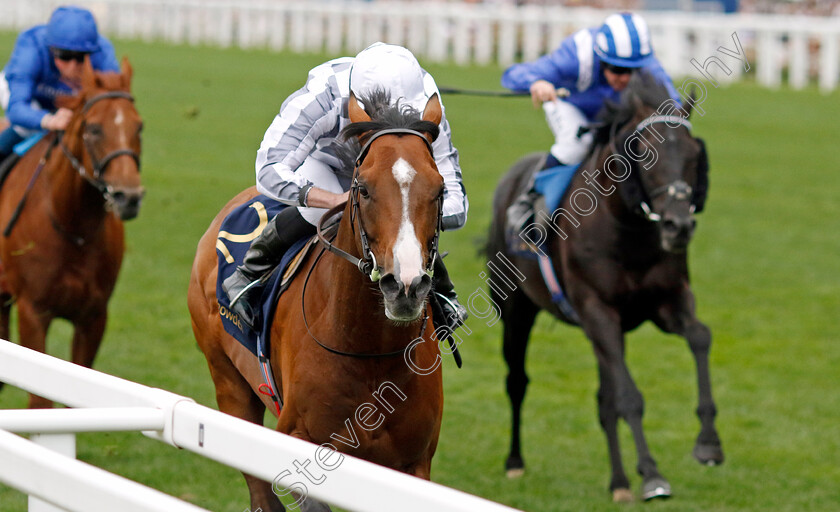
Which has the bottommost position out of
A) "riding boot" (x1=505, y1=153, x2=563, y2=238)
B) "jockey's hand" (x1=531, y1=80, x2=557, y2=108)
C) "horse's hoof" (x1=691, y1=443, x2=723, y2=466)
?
"horse's hoof" (x1=691, y1=443, x2=723, y2=466)

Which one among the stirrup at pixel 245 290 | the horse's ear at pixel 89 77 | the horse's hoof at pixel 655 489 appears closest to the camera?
the stirrup at pixel 245 290

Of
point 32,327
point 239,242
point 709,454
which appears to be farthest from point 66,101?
point 709,454

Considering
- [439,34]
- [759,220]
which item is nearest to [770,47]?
[439,34]

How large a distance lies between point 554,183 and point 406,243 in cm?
333

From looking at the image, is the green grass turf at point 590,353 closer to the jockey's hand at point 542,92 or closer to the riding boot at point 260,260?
the riding boot at point 260,260

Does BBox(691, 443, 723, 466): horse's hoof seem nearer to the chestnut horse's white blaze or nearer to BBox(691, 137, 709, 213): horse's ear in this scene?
BBox(691, 137, 709, 213): horse's ear

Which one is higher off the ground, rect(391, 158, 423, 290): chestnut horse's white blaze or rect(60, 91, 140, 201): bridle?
rect(391, 158, 423, 290): chestnut horse's white blaze

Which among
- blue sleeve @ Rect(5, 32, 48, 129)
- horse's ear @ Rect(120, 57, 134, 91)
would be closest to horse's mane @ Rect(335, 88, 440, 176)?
horse's ear @ Rect(120, 57, 134, 91)

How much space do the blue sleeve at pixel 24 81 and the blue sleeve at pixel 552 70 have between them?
7.85ft

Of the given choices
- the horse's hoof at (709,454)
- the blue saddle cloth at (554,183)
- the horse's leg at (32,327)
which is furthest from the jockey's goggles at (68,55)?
the horse's hoof at (709,454)

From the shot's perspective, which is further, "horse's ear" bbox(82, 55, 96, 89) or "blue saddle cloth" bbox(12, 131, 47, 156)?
"blue saddle cloth" bbox(12, 131, 47, 156)

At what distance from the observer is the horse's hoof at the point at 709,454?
16.5ft

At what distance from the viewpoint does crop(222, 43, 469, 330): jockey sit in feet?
11.1

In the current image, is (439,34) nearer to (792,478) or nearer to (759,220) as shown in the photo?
(759,220)
